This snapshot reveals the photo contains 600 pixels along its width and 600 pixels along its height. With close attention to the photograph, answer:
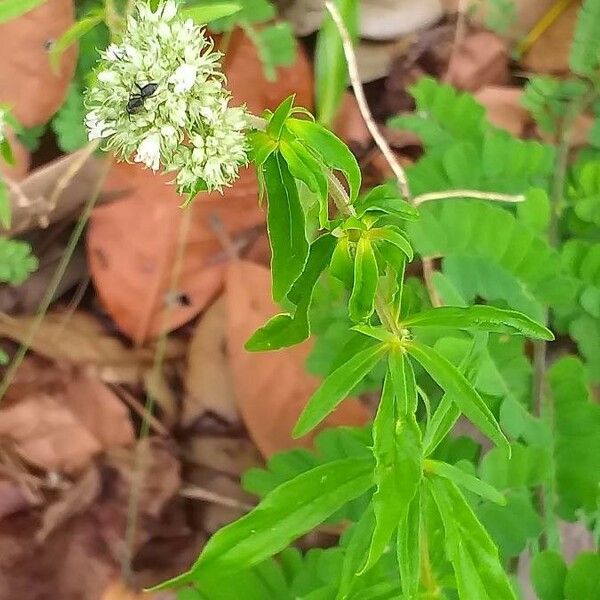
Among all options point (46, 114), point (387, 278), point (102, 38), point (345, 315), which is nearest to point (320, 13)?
point (102, 38)

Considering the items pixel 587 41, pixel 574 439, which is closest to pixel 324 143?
pixel 574 439

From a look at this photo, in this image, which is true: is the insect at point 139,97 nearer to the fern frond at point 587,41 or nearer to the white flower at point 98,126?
the white flower at point 98,126

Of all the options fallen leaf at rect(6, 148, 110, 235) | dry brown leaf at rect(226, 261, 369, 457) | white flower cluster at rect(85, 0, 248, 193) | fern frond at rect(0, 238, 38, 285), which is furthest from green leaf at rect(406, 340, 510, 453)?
fallen leaf at rect(6, 148, 110, 235)

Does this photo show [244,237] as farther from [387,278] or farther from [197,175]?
[197,175]

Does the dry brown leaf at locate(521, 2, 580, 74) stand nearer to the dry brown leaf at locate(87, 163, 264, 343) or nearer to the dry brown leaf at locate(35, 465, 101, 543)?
the dry brown leaf at locate(87, 163, 264, 343)

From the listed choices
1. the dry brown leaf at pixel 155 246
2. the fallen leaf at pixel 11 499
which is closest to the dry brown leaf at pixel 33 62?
the dry brown leaf at pixel 155 246

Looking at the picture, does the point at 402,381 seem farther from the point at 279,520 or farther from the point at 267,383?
the point at 267,383
